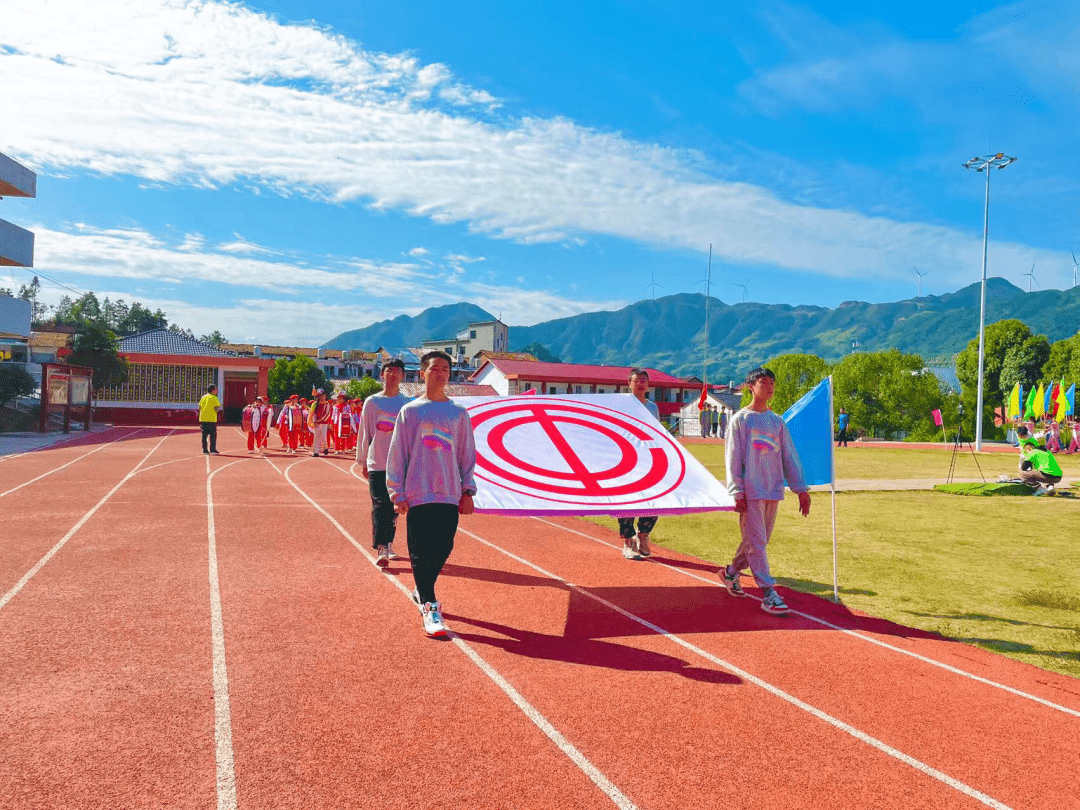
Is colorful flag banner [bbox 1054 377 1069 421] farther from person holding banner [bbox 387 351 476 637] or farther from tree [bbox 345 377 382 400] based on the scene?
tree [bbox 345 377 382 400]

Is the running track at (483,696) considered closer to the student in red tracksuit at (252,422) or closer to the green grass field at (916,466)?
the green grass field at (916,466)

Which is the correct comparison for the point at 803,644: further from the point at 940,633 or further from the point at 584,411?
the point at 584,411

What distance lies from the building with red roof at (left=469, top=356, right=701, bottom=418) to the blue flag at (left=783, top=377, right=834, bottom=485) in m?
59.6

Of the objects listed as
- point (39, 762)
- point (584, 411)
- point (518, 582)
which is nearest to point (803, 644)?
point (518, 582)

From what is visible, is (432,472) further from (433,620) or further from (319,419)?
(319,419)

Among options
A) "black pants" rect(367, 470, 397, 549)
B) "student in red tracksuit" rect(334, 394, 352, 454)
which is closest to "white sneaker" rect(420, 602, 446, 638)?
"black pants" rect(367, 470, 397, 549)

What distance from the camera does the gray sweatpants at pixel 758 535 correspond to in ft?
21.5

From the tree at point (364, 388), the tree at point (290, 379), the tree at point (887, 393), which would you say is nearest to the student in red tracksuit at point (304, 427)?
the tree at point (290, 379)

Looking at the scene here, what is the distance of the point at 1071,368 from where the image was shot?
59.0 m

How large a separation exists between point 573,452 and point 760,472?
2139mm

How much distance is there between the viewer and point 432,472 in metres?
5.47

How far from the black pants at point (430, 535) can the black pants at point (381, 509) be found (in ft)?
6.79

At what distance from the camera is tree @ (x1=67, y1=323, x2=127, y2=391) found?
118ft

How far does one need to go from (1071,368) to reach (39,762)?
72.2 metres
